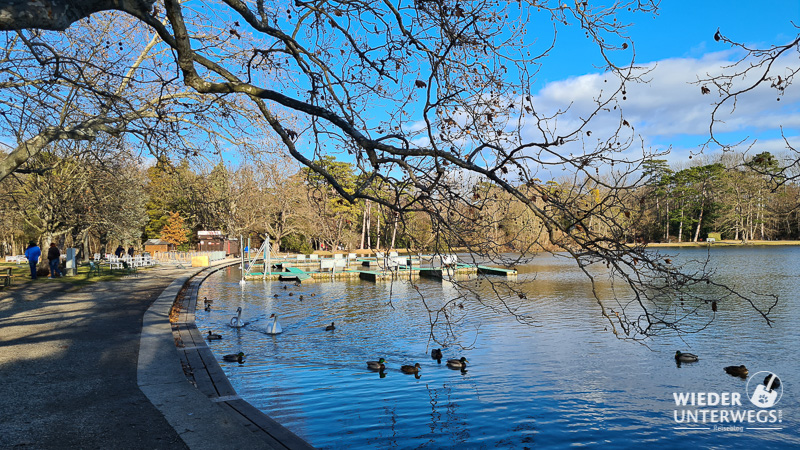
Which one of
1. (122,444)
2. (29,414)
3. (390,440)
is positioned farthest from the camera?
(390,440)

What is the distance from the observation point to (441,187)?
5.05 m

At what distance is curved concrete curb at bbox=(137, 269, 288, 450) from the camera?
16.1ft

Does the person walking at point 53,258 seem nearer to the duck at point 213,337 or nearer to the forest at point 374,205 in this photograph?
the forest at point 374,205

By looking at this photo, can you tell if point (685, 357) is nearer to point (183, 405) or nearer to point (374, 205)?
point (374, 205)

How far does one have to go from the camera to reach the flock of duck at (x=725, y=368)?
9.97 m

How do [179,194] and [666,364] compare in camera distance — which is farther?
[666,364]

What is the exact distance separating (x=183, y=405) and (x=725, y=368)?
9.91 m

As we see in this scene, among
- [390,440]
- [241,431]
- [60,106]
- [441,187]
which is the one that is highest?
[60,106]

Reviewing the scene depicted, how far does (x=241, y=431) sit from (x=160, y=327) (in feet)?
21.0

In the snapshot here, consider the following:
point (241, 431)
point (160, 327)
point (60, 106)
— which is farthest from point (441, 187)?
point (60, 106)

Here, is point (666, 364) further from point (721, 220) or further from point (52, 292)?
point (721, 220)

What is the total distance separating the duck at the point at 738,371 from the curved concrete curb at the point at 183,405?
916cm

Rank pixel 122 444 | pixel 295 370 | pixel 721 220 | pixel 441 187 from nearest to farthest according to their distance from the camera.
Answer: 1. pixel 122 444
2. pixel 441 187
3. pixel 295 370
4. pixel 721 220

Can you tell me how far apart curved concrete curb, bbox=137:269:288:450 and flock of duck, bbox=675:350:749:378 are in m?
9.17
